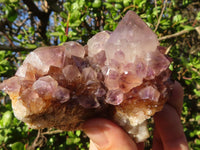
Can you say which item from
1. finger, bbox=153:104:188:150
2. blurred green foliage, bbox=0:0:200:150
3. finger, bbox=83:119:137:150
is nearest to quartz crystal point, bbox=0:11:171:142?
finger, bbox=83:119:137:150

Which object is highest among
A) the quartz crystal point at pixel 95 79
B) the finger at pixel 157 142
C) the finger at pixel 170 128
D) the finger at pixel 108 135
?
the quartz crystal point at pixel 95 79

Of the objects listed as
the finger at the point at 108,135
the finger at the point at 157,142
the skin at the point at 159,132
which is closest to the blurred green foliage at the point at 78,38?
the skin at the point at 159,132

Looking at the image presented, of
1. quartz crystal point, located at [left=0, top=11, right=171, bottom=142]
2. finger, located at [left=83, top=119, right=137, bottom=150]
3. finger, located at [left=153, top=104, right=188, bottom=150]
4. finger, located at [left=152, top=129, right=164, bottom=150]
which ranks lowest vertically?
finger, located at [left=152, top=129, right=164, bottom=150]

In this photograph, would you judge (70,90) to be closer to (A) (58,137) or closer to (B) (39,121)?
(B) (39,121)

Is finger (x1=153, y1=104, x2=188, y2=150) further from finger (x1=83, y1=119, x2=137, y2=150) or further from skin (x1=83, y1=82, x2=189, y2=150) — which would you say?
finger (x1=83, y1=119, x2=137, y2=150)

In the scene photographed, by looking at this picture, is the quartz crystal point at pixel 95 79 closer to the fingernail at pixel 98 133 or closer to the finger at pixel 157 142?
the fingernail at pixel 98 133

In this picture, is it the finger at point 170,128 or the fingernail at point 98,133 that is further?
the finger at point 170,128

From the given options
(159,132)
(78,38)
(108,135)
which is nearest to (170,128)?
(159,132)
